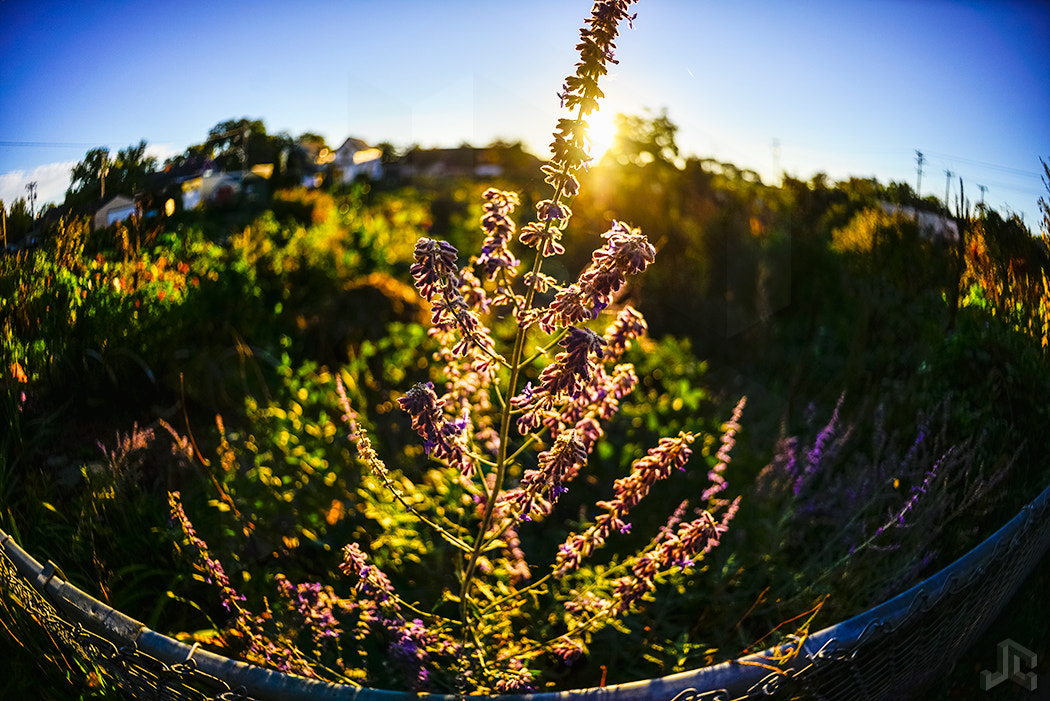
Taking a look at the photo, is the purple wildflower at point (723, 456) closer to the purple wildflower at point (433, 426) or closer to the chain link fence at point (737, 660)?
the chain link fence at point (737, 660)

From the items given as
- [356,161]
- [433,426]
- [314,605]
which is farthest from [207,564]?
[356,161]

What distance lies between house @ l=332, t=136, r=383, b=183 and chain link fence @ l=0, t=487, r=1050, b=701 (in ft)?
7.30

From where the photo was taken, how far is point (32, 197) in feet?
6.31

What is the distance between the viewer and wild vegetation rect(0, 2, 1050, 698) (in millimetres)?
1880

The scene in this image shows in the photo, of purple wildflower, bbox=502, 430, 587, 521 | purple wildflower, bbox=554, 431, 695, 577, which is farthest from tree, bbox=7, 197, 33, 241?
purple wildflower, bbox=554, 431, 695, 577

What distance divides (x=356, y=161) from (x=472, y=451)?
2.28m

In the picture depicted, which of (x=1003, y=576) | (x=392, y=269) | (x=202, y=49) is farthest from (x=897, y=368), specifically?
(x=202, y=49)

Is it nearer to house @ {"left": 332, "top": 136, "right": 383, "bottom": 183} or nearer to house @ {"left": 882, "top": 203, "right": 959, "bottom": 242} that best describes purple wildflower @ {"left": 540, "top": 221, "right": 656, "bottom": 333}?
house @ {"left": 882, "top": 203, "right": 959, "bottom": 242}

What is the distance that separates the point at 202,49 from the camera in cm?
227

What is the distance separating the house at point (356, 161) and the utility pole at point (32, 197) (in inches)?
57.6

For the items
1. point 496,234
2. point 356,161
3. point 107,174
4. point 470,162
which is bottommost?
point 496,234

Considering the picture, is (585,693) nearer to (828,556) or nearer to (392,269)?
(828,556)

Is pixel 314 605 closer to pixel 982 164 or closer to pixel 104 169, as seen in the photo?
pixel 104 169

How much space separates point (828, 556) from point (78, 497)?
256 centimetres
